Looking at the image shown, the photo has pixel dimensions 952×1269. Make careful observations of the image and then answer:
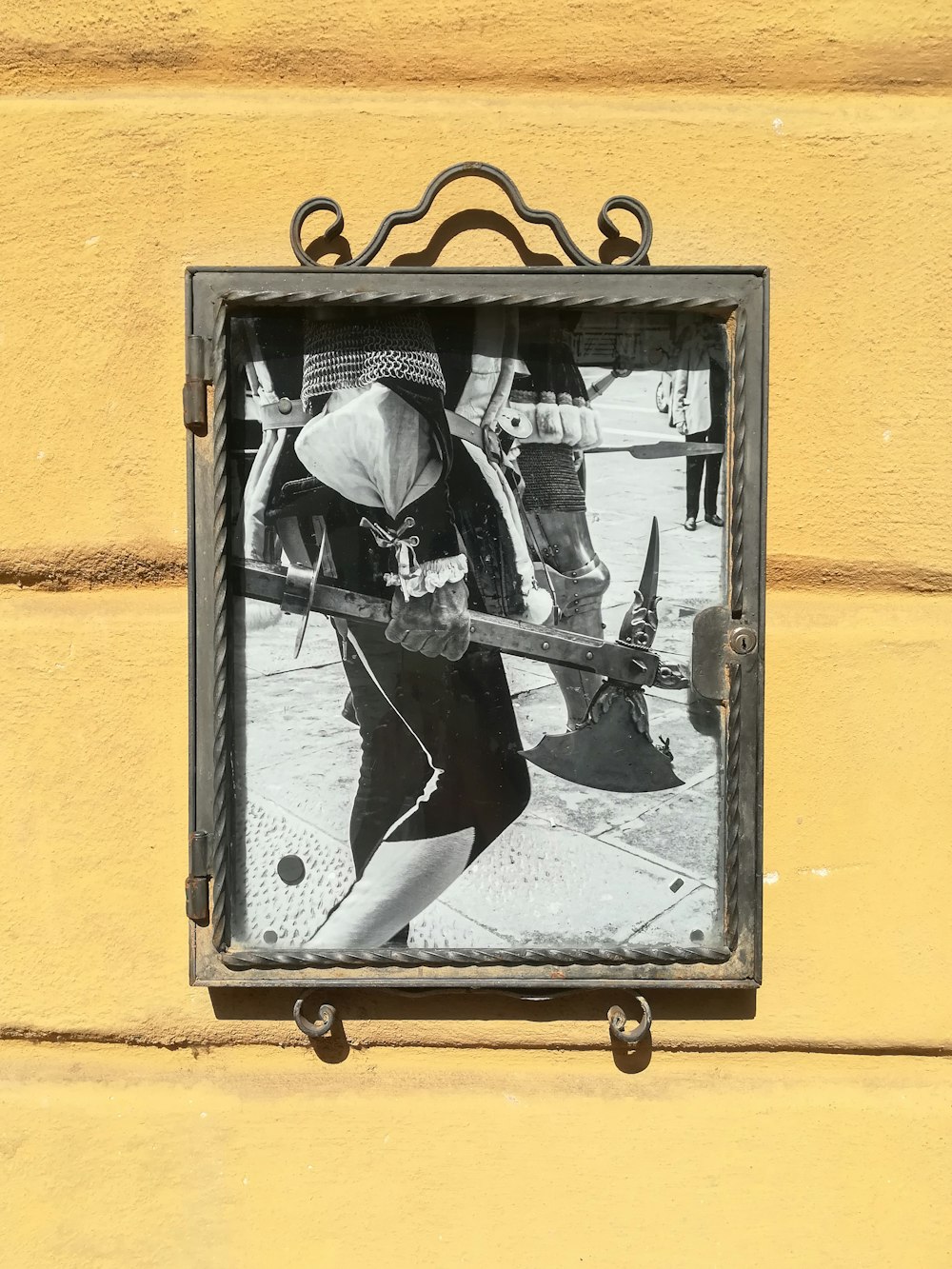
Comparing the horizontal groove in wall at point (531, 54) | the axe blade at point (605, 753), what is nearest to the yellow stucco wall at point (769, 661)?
the horizontal groove in wall at point (531, 54)

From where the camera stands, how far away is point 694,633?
2.66 feet

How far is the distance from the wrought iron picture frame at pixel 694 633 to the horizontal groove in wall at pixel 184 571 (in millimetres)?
49

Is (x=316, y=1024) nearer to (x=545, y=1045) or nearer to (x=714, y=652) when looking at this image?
(x=545, y=1045)

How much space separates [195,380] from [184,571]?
17 centimetres

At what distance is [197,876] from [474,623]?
0.34 m

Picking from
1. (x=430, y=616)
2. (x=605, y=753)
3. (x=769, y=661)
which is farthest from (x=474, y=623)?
(x=769, y=661)

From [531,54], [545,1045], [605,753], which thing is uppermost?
[531,54]

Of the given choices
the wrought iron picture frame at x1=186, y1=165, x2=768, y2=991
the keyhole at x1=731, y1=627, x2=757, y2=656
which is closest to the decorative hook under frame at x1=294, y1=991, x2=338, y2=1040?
the wrought iron picture frame at x1=186, y1=165, x2=768, y2=991

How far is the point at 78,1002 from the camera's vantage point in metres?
0.85

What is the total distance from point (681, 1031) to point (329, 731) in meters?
0.44

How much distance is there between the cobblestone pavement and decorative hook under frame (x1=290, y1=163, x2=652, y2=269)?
15cm

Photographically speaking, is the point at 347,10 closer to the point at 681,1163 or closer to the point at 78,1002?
the point at 78,1002

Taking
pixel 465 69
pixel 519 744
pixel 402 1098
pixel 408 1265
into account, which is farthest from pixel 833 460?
pixel 408 1265

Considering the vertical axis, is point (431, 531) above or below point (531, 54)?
below
